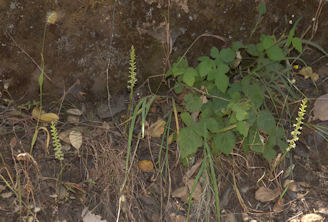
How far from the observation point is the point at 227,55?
1.86 meters

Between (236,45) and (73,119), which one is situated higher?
(236,45)

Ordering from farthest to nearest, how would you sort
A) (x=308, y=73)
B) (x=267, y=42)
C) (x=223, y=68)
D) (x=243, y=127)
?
(x=308, y=73)
(x=267, y=42)
(x=223, y=68)
(x=243, y=127)

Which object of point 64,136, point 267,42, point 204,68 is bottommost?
point 64,136

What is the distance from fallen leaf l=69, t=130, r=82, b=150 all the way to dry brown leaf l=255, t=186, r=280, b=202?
97 cm

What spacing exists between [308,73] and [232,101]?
64 cm

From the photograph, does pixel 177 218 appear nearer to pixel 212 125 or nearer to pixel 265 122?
pixel 212 125

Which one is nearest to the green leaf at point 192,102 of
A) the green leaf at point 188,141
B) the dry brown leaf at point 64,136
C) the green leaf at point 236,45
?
the green leaf at point 188,141

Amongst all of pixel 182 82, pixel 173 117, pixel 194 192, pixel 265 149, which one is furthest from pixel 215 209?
pixel 182 82

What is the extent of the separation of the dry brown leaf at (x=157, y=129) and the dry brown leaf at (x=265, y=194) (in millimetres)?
604

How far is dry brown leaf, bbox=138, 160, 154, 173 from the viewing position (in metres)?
1.90

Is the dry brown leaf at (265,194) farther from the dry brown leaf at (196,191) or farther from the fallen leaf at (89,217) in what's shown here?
the fallen leaf at (89,217)

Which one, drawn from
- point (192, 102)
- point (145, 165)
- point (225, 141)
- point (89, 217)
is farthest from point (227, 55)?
point (89, 217)

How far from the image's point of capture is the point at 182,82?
197 cm

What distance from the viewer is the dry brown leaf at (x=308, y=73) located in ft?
6.84
